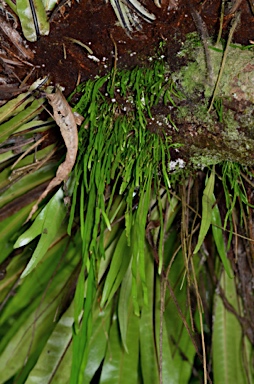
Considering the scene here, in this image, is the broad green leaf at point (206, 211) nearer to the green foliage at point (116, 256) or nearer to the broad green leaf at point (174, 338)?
the green foliage at point (116, 256)

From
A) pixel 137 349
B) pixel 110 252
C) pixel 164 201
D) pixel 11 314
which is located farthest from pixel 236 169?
pixel 11 314

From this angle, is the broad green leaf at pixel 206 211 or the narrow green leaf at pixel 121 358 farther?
the narrow green leaf at pixel 121 358

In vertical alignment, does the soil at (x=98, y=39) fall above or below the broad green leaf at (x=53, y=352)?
above

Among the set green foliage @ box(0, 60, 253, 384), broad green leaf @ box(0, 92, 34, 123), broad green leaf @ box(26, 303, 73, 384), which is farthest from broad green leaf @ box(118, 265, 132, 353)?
broad green leaf @ box(0, 92, 34, 123)

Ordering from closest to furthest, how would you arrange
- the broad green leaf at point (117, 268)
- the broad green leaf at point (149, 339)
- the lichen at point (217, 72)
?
the lichen at point (217, 72) < the broad green leaf at point (117, 268) < the broad green leaf at point (149, 339)

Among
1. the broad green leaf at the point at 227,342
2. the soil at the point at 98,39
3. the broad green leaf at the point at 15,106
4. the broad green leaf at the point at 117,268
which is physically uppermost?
the soil at the point at 98,39

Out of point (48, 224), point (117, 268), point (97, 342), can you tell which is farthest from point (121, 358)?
point (48, 224)

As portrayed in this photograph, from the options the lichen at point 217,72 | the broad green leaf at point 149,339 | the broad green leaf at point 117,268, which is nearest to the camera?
the lichen at point 217,72

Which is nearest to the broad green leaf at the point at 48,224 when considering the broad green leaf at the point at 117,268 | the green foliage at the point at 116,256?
the green foliage at the point at 116,256
